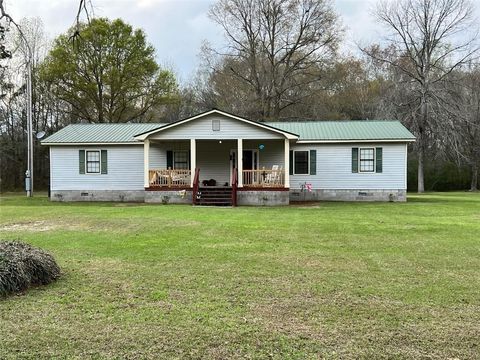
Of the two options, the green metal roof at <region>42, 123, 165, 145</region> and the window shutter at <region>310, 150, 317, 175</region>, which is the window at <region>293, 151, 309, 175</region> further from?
the green metal roof at <region>42, 123, 165, 145</region>

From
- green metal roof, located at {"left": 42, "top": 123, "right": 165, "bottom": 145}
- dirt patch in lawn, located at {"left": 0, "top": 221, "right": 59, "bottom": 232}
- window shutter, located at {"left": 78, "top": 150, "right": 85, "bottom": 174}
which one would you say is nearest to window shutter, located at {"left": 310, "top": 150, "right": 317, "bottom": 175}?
green metal roof, located at {"left": 42, "top": 123, "right": 165, "bottom": 145}

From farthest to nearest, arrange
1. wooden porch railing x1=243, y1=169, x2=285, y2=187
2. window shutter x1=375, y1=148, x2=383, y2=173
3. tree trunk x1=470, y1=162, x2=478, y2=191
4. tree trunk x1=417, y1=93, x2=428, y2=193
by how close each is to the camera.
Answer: tree trunk x1=470, y1=162, x2=478, y2=191 → tree trunk x1=417, y1=93, x2=428, y2=193 → window shutter x1=375, y1=148, x2=383, y2=173 → wooden porch railing x1=243, y1=169, x2=285, y2=187

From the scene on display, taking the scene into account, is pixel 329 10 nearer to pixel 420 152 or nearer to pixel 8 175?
pixel 420 152

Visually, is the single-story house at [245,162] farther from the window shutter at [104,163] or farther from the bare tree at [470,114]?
the bare tree at [470,114]

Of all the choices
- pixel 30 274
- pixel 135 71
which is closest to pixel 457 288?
pixel 30 274

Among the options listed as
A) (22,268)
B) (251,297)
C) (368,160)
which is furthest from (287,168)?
(22,268)

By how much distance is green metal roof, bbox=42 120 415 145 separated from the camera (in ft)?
68.8

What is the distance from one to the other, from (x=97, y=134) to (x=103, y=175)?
2.25 meters

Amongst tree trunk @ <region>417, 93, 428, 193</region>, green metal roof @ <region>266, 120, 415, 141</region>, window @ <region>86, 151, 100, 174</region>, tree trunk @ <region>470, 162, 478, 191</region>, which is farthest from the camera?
tree trunk @ <region>470, 162, 478, 191</region>

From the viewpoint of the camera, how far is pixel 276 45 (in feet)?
111

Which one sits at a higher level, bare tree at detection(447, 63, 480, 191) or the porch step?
bare tree at detection(447, 63, 480, 191)

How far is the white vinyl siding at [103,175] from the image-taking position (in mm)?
21594

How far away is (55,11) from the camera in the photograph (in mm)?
5379

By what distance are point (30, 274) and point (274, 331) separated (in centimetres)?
320
